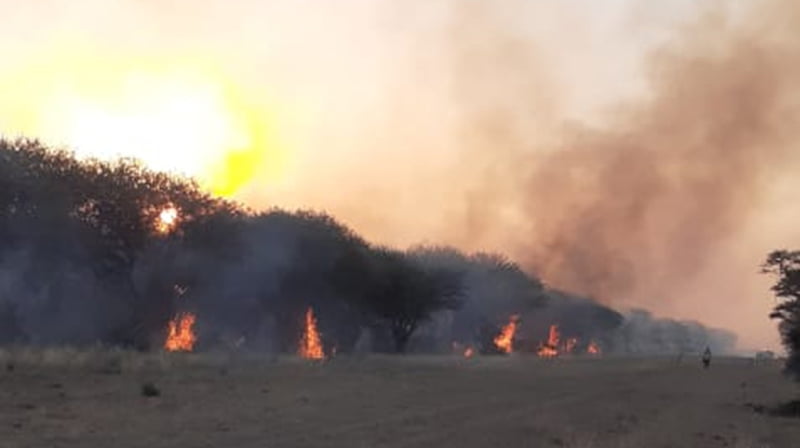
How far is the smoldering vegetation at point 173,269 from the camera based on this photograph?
2319 inches

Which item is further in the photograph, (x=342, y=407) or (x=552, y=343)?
(x=552, y=343)

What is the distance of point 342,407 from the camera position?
97.5 feet

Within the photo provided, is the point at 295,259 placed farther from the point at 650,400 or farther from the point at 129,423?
the point at 129,423

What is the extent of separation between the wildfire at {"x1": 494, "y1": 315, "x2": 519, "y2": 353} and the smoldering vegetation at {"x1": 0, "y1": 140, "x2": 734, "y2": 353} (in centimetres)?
1499

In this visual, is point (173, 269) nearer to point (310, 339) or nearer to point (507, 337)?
point (310, 339)

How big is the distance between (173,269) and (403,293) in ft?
67.8

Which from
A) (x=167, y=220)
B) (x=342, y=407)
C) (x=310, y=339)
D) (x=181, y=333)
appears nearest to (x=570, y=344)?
(x=310, y=339)

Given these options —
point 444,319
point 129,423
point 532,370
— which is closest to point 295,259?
point 532,370

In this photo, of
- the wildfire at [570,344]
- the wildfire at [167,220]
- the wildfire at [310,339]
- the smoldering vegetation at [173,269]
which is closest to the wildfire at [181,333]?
the smoldering vegetation at [173,269]

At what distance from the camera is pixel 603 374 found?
5775cm

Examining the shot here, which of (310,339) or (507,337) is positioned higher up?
(507,337)

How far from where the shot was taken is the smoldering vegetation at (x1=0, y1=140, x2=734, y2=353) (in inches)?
2319

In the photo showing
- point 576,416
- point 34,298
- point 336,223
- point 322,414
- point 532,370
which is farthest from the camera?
point 336,223

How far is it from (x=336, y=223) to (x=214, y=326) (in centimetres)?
1386
